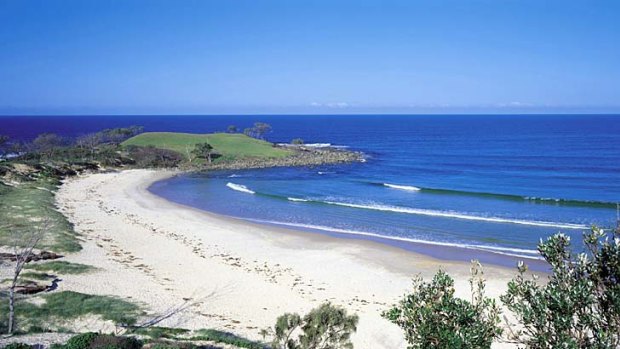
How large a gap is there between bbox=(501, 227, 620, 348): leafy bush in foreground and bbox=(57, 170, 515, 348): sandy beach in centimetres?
1064

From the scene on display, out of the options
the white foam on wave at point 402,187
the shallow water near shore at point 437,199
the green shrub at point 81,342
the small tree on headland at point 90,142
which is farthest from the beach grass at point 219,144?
the green shrub at point 81,342

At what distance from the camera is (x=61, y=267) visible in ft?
80.7

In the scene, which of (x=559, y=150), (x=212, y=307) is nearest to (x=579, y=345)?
(x=212, y=307)

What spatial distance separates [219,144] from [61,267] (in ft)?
228

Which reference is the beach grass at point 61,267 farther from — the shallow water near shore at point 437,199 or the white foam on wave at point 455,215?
the white foam on wave at point 455,215

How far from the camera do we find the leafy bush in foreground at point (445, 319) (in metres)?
7.98

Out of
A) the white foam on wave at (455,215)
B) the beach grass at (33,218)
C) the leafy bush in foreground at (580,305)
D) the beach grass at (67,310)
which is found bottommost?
A: the white foam on wave at (455,215)

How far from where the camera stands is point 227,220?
136ft

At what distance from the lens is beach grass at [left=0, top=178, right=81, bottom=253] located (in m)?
29.4

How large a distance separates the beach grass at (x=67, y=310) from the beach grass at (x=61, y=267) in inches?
156

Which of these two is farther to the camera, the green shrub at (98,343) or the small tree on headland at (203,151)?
the small tree on headland at (203,151)

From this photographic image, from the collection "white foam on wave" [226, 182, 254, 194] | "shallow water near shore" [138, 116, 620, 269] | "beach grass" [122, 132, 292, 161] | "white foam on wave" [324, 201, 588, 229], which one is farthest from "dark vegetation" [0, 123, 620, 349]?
"beach grass" [122, 132, 292, 161]

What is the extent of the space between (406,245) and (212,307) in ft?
53.2

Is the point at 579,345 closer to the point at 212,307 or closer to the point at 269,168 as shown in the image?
the point at 212,307
